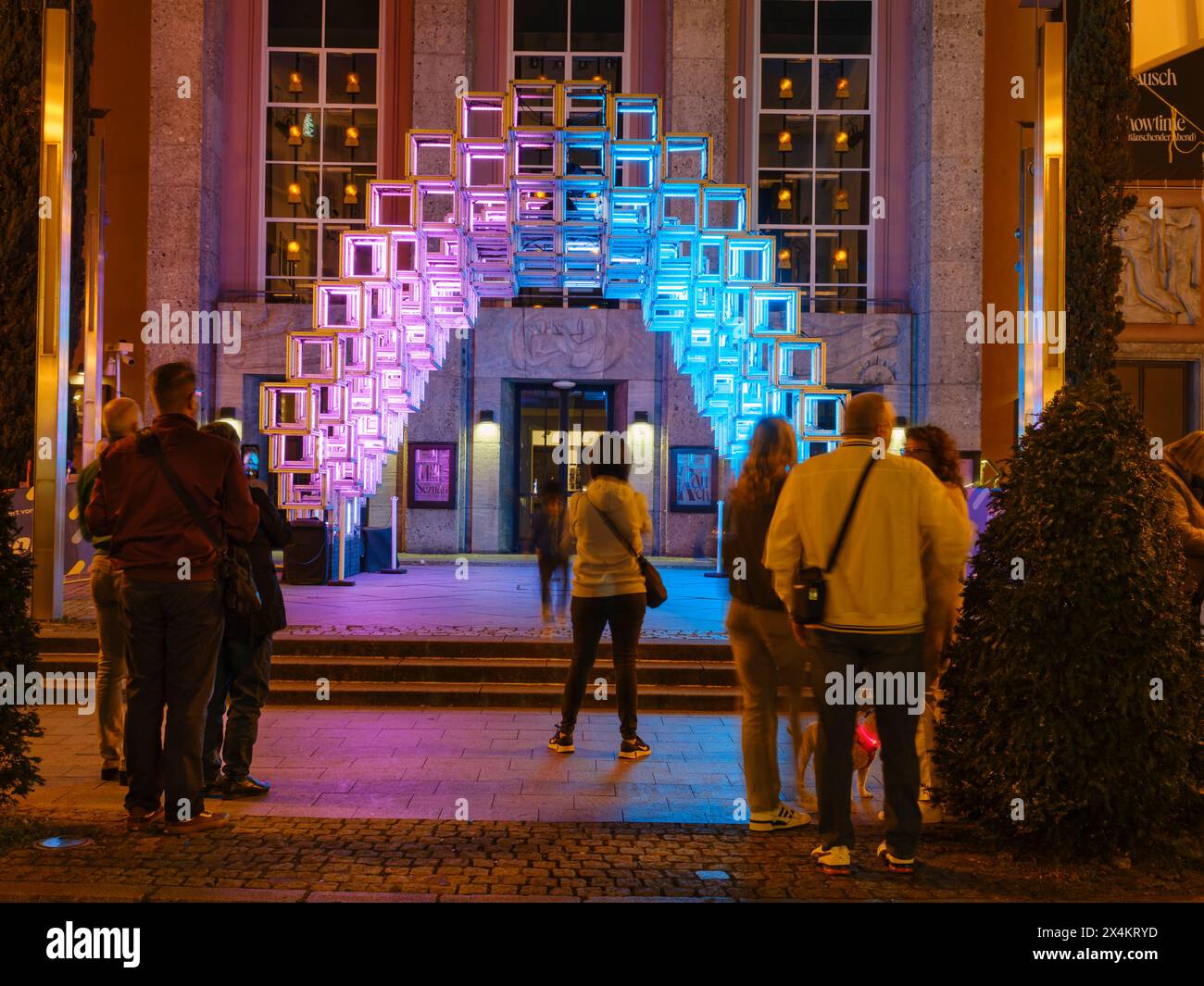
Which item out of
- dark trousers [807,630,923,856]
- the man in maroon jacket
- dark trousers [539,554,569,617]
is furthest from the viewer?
dark trousers [539,554,569,617]

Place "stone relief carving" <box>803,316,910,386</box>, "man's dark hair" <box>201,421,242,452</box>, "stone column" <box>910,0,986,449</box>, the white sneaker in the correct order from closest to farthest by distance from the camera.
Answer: the white sneaker < "man's dark hair" <box>201,421,242,452</box> < "stone column" <box>910,0,986,449</box> < "stone relief carving" <box>803,316,910,386</box>

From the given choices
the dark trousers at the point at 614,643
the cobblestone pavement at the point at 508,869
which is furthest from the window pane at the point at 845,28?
the cobblestone pavement at the point at 508,869

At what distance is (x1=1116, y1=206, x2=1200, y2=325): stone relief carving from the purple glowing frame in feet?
29.2

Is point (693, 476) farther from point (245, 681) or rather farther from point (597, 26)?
point (245, 681)

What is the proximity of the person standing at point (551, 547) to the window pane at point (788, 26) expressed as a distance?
13783mm

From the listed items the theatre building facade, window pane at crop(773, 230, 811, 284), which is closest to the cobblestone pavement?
the theatre building facade

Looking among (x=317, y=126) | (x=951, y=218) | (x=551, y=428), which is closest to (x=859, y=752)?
(x=551, y=428)

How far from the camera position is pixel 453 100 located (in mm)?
19844

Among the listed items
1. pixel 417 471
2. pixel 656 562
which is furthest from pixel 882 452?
pixel 417 471

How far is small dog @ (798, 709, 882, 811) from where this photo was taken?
17.7ft

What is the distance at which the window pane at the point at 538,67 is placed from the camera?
20.9m

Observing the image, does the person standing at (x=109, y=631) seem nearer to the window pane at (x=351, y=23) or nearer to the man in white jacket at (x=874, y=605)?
the man in white jacket at (x=874, y=605)

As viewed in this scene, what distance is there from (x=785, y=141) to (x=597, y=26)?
4.51 m

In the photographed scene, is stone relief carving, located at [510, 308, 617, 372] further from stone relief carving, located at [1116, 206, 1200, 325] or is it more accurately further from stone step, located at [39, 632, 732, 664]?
stone step, located at [39, 632, 732, 664]
